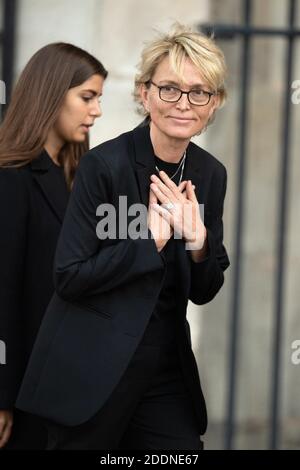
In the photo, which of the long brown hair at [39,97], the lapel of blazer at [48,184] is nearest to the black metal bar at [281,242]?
the long brown hair at [39,97]

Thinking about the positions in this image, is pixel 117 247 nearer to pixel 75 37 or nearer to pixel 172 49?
pixel 172 49

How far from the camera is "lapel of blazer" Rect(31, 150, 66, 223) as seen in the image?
10.7ft

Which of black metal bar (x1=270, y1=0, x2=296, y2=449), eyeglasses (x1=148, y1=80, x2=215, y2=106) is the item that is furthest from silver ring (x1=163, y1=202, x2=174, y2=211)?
black metal bar (x1=270, y1=0, x2=296, y2=449)

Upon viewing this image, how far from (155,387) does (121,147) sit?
61 cm

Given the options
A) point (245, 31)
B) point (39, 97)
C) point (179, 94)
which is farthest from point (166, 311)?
point (245, 31)

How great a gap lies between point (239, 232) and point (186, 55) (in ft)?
5.33

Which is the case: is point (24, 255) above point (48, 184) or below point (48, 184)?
below

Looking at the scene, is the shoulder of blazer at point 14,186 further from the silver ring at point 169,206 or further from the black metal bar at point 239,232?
the black metal bar at point 239,232

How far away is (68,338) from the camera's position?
2.79 metres

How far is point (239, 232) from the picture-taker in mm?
4352

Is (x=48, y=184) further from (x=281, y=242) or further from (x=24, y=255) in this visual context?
(x=281, y=242)

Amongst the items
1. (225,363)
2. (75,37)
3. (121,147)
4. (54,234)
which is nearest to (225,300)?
(225,363)

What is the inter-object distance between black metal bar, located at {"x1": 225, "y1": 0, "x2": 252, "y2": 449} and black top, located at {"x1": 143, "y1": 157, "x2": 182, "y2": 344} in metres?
1.48

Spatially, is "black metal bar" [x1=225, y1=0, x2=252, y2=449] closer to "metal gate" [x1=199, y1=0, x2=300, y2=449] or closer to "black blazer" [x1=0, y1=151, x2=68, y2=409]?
"metal gate" [x1=199, y1=0, x2=300, y2=449]
